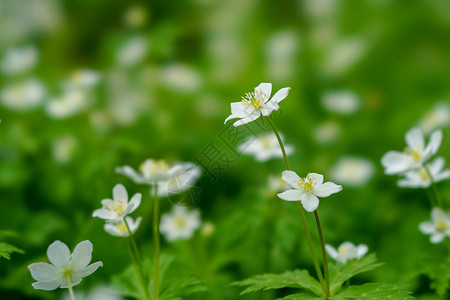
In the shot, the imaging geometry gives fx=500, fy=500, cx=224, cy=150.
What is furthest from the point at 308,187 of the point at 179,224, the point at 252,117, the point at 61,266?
the point at 179,224

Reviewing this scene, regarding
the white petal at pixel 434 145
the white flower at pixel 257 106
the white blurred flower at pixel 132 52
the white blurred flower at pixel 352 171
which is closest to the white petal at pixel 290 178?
the white flower at pixel 257 106

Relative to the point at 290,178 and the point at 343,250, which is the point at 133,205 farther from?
the point at 343,250

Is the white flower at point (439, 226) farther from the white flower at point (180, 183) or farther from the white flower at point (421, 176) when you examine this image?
the white flower at point (180, 183)

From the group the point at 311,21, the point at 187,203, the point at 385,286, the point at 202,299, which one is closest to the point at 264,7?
the point at 311,21

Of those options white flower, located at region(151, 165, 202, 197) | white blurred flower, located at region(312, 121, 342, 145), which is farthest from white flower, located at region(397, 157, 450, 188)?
white blurred flower, located at region(312, 121, 342, 145)

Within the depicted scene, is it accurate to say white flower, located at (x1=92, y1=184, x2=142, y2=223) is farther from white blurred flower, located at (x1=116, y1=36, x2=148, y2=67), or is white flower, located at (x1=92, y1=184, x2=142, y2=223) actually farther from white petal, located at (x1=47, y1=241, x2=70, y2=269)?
white blurred flower, located at (x1=116, y1=36, x2=148, y2=67)

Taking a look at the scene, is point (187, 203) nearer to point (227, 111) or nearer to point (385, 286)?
point (227, 111)
